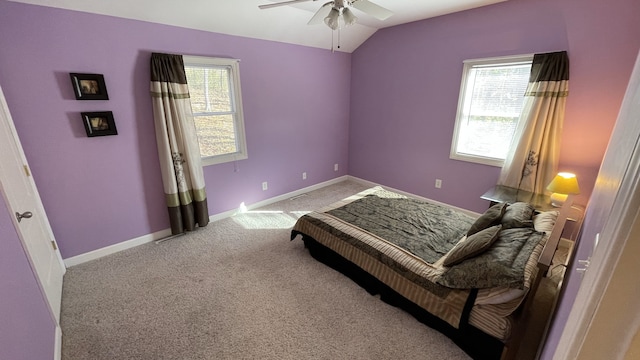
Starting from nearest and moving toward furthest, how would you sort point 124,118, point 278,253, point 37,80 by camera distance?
point 37,80, point 124,118, point 278,253

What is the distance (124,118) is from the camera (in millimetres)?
2629

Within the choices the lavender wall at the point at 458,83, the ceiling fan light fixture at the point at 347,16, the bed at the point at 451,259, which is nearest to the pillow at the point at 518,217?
the bed at the point at 451,259

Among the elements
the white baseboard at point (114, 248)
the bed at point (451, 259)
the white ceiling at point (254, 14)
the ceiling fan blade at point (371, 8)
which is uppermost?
the white ceiling at point (254, 14)

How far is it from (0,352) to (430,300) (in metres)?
2.19

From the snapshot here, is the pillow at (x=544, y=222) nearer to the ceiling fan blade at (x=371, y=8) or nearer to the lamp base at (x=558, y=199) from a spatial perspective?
the lamp base at (x=558, y=199)

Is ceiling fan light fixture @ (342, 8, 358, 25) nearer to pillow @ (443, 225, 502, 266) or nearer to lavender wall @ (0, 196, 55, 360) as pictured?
pillow @ (443, 225, 502, 266)

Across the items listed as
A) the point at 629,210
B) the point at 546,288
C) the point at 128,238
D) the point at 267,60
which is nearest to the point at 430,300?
the point at 546,288

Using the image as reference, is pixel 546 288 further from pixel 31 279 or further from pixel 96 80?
pixel 96 80

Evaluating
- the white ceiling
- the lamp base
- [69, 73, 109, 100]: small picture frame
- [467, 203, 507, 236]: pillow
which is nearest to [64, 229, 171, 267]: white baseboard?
[69, 73, 109, 100]: small picture frame

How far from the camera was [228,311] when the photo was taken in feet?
6.82

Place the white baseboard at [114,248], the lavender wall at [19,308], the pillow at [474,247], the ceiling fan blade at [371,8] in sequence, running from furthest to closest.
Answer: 1. the white baseboard at [114,248]
2. the ceiling fan blade at [371,8]
3. the pillow at [474,247]
4. the lavender wall at [19,308]

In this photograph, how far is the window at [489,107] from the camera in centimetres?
303

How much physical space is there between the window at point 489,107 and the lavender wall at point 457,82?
99mm

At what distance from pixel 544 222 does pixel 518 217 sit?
8.4 inches
